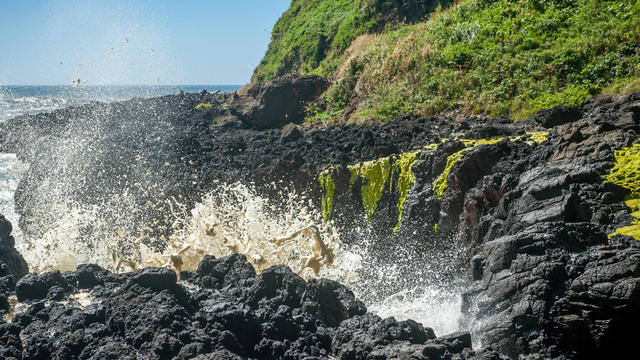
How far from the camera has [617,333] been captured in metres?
3.31

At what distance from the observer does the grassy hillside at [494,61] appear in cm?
894

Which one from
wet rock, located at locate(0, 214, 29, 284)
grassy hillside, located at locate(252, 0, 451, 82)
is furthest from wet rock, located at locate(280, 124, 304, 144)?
grassy hillside, located at locate(252, 0, 451, 82)

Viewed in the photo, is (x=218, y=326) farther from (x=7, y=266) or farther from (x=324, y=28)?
(x=324, y=28)

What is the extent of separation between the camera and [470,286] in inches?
177

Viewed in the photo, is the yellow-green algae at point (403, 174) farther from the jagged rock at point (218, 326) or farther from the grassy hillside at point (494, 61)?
the jagged rock at point (218, 326)

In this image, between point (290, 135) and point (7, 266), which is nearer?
point (7, 266)

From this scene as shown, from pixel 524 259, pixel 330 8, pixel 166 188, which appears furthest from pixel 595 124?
pixel 330 8

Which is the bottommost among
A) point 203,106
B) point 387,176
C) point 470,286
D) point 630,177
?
point 470,286

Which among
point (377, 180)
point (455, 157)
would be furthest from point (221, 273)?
point (377, 180)

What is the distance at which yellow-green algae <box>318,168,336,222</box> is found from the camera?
8547 mm

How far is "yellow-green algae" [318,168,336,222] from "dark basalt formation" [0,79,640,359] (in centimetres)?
111

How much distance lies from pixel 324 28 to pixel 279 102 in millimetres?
8932

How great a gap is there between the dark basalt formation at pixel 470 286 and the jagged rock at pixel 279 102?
281 inches

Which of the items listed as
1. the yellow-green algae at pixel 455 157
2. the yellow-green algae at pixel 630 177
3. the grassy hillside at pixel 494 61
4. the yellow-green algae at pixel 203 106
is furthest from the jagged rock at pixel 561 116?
the yellow-green algae at pixel 203 106
